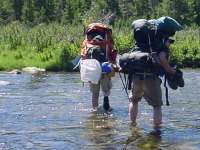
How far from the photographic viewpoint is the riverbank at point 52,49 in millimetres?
24906

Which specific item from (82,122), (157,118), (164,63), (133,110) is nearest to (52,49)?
(82,122)

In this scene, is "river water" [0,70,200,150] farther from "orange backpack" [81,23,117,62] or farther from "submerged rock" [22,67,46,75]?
"submerged rock" [22,67,46,75]

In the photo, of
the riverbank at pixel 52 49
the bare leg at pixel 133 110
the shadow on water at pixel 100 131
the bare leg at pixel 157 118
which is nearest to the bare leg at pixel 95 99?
the shadow on water at pixel 100 131

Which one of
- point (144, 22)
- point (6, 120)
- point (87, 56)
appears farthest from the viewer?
point (87, 56)

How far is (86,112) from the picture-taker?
11773 mm

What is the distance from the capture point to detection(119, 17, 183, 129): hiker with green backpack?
9297mm

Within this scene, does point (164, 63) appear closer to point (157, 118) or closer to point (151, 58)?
point (151, 58)

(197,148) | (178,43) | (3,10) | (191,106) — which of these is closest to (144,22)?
(197,148)

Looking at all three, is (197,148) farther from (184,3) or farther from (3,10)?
(3,10)

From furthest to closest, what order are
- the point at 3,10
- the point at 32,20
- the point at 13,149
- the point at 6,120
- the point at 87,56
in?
the point at 3,10 < the point at 32,20 < the point at 87,56 < the point at 6,120 < the point at 13,149

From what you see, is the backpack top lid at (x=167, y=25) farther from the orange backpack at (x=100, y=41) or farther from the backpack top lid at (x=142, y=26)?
the orange backpack at (x=100, y=41)

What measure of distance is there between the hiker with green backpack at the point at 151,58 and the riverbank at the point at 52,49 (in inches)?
570

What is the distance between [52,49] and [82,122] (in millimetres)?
17429

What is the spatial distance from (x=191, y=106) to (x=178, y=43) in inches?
686
